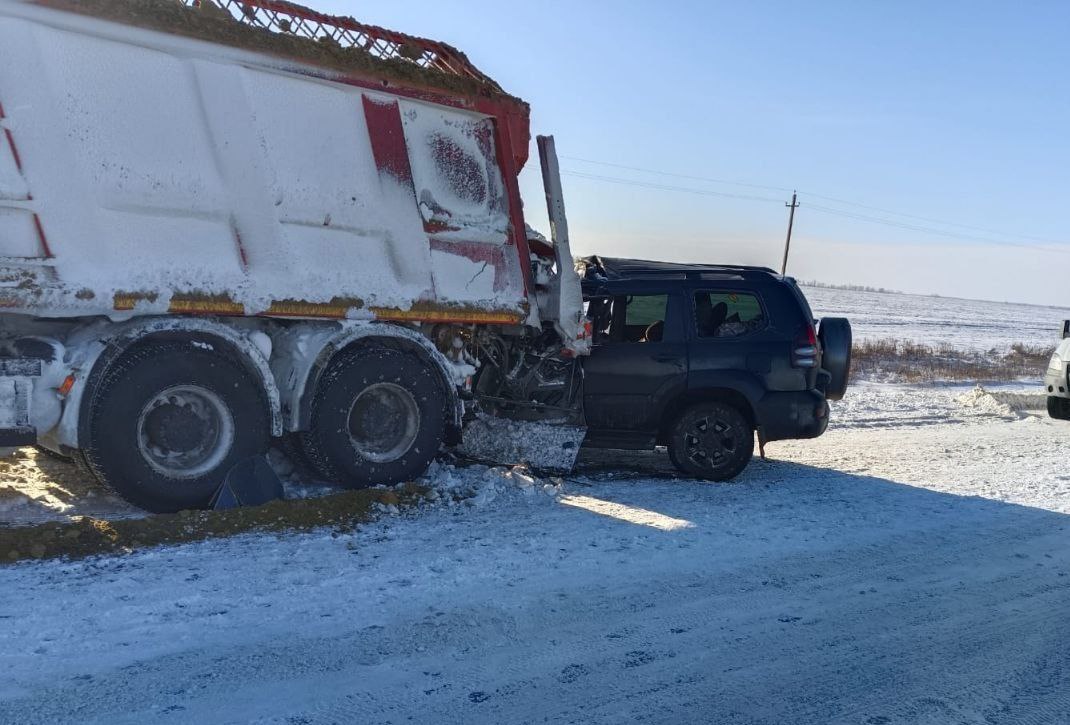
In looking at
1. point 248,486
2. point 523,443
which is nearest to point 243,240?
point 248,486

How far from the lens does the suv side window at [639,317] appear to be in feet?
26.8

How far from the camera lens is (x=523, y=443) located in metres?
7.90

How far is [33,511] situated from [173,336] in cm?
148

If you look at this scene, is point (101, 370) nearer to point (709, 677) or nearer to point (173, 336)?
point (173, 336)

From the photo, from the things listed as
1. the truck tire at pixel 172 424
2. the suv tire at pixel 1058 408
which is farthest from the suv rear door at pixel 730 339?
the suv tire at pixel 1058 408

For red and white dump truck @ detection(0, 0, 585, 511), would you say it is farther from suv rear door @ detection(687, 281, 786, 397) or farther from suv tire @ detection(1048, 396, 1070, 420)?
suv tire @ detection(1048, 396, 1070, 420)

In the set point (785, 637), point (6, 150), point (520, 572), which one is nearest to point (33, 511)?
point (6, 150)

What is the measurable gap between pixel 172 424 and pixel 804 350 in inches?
210

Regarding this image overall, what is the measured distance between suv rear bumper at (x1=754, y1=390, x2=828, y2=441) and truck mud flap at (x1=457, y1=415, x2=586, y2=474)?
1.66 metres

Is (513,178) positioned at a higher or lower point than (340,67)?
lower

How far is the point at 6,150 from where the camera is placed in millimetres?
5207

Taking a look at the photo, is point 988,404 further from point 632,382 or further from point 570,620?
point 570,620

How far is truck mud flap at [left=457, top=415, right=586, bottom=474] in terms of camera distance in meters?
7.80

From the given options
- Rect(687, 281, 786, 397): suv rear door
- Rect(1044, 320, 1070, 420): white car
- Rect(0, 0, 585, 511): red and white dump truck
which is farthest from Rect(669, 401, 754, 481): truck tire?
Rect(1044, 320, 1070, 420): white car
